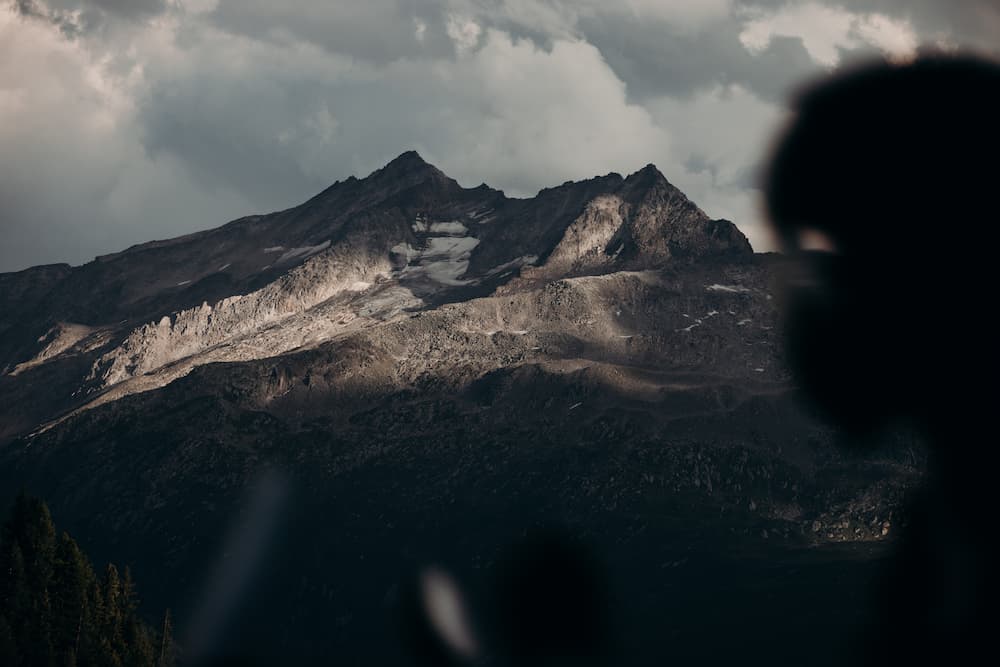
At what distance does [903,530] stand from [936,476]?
14419 mm

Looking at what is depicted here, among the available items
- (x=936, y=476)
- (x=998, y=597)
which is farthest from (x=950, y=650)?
(x=936, y=476)

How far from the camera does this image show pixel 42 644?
19950 cm

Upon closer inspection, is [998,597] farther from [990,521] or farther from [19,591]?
[19,591]

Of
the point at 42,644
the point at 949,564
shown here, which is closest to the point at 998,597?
the point at 949,564

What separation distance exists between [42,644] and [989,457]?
13724cm

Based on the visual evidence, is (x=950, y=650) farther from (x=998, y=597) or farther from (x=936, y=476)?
(x=936, y=476)

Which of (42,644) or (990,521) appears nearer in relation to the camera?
(990,521)

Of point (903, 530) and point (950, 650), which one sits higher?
point (903, 530)

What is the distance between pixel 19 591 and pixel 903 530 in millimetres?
128574

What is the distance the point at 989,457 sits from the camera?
18612cm

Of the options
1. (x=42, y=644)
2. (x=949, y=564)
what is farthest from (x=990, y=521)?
(x=42, y=644)

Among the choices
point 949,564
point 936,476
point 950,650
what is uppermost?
point 936,476

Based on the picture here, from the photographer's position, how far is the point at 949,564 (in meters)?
178

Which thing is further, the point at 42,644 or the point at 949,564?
the point at 42,644
